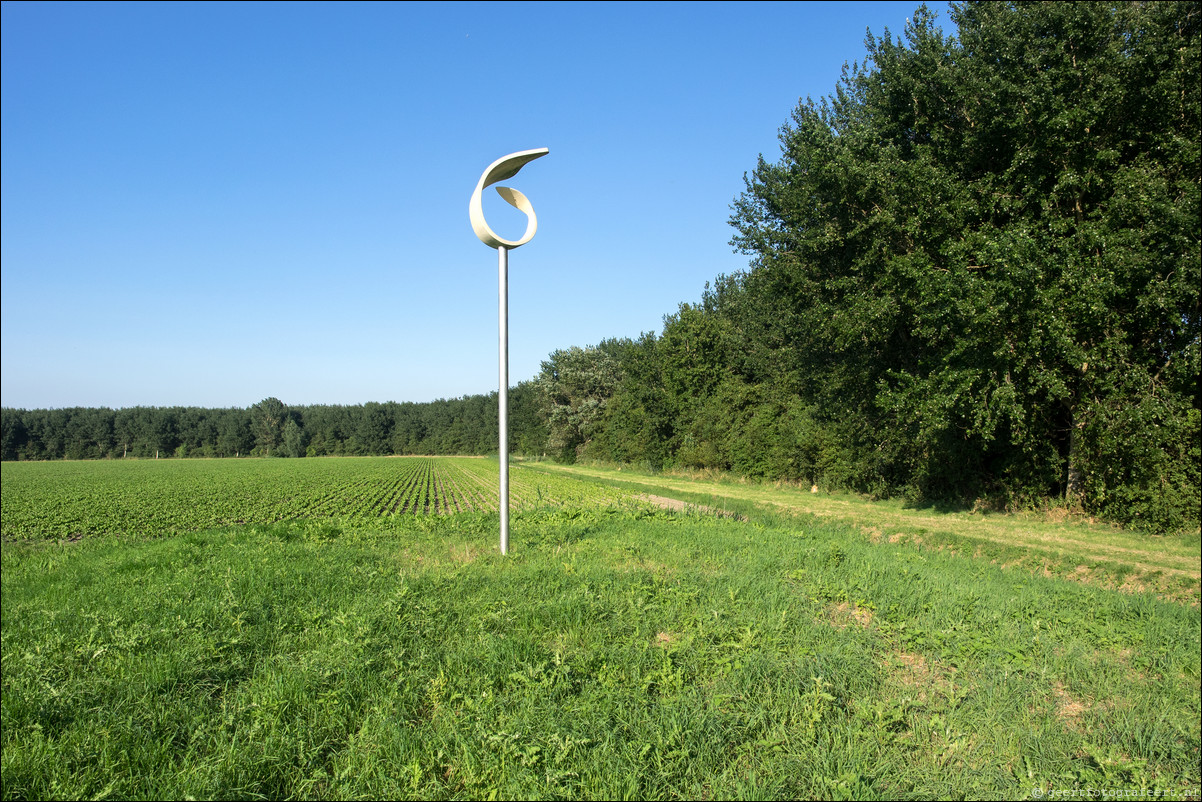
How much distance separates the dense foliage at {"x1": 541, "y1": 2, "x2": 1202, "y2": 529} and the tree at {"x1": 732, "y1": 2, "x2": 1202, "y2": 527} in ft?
0.17

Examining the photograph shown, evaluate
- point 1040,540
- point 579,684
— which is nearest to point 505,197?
point 579,684

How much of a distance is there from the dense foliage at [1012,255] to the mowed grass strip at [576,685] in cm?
689

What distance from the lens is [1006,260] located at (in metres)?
11.9

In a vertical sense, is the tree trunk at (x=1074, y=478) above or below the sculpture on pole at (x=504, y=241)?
below

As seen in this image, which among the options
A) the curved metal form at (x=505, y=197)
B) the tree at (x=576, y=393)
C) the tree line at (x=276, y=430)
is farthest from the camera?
the tree at (x=576, y=393)

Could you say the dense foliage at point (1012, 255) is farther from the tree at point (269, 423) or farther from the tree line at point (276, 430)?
the tree at point (269, 423)

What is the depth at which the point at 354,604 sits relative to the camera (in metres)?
5.59

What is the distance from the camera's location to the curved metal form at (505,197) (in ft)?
26.4

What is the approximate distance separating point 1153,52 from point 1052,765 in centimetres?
1433

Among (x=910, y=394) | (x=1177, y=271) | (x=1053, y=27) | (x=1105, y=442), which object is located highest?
(x=1053, y=27)

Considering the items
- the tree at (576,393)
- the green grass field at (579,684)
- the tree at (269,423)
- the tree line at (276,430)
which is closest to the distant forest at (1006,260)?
the green grass field at (579,684)

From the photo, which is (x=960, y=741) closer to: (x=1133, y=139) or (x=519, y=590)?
(x=519, y=590)

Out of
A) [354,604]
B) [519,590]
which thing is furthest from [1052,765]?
[354,604]

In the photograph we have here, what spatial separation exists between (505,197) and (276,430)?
110 m
